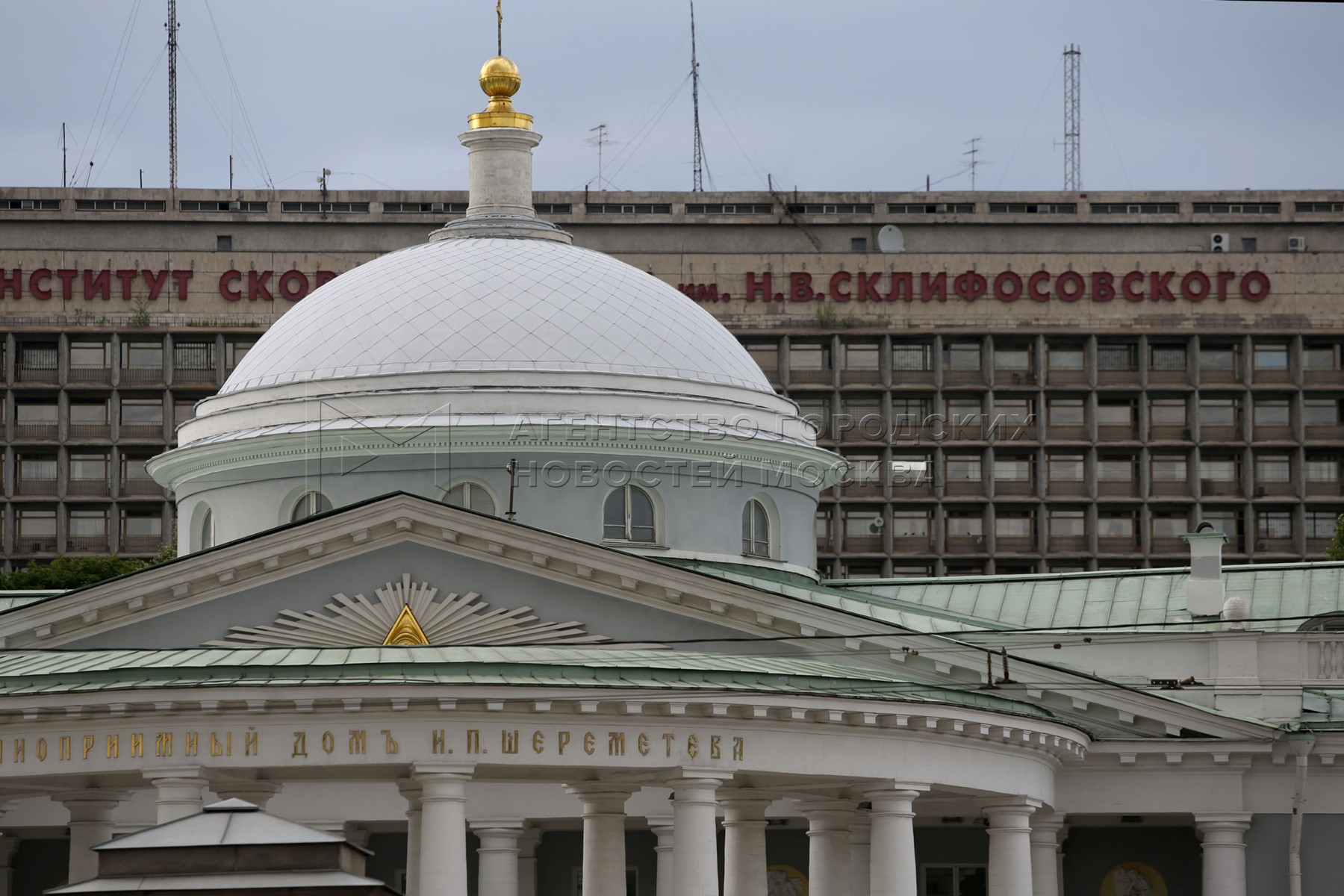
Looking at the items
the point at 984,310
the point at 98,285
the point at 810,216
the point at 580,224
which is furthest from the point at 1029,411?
the point at 98,285

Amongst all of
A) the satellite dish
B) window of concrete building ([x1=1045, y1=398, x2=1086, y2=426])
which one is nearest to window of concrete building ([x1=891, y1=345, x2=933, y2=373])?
the satellite dish

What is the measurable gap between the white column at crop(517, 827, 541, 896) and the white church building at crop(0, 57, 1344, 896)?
94 millimetres

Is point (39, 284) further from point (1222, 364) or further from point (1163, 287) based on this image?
point (1222, 364)

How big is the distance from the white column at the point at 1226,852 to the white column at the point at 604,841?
1112 cm

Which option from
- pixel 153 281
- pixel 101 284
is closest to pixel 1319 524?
pixel 153 281

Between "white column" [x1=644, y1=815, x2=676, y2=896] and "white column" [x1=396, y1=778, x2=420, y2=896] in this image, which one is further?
"white column" [x1=644, y1=815, x2=676, y2=896]

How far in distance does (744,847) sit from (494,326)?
13.2 meters

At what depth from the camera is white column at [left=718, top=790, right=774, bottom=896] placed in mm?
43875

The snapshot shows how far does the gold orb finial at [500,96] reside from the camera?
57.9 metres

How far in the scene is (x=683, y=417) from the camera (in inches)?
2030

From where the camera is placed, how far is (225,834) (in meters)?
27.3

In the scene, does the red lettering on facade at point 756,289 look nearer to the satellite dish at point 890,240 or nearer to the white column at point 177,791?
the satellite dish at point 890,240

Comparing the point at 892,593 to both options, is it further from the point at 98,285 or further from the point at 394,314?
the point at 98,285

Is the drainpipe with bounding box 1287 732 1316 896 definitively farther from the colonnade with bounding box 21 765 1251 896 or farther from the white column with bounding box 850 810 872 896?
the white column with bounding box 850 810 872 896
